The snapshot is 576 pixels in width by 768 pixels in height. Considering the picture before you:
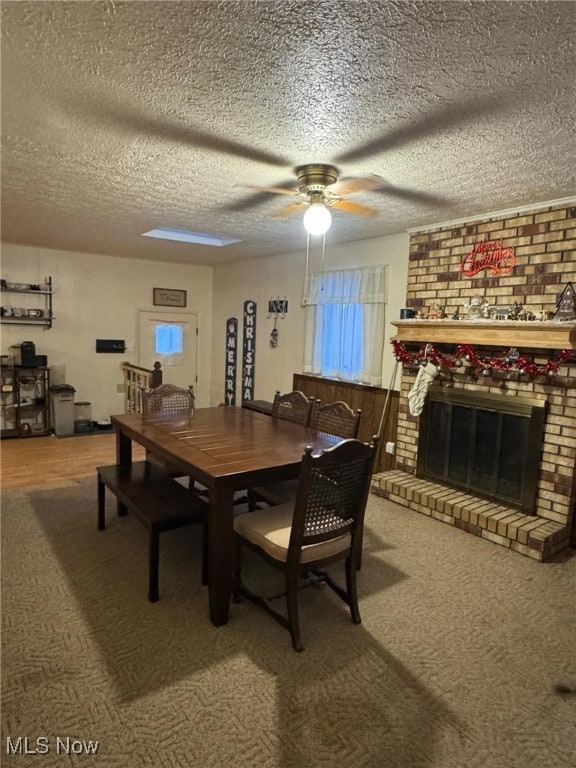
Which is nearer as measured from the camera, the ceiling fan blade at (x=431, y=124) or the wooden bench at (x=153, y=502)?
the ceiling fan blade at (x=431, y=124)

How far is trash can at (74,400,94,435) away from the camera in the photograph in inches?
243

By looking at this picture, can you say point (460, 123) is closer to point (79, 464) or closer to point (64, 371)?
point (79, 464)

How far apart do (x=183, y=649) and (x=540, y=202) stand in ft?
11.8

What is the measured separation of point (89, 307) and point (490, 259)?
5.22 metres

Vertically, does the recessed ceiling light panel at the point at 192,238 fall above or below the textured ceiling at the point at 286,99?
above

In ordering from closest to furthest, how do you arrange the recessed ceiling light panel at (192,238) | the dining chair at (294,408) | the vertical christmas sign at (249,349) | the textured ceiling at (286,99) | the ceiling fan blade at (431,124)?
the textured ceiling at (286,99), the ceiling fan blade at (431,124), the dining chair at (294,408), the recessed ceiling light panel at (192,238), the vertical christmas sign at (249,349)

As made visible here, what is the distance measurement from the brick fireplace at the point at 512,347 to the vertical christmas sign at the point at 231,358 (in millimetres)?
3315

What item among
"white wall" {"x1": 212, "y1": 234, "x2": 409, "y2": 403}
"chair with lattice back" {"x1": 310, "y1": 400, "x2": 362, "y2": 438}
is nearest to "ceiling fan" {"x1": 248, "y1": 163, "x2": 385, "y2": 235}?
"chair with lattice back" {"x1": 310, "y1": 400, "x2": 362, "y2": 438}

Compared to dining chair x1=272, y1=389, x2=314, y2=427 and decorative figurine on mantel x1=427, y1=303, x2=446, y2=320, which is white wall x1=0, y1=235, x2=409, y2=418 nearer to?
decorative figurine on mantel x1=427, y1=303, x2=446, y2=320

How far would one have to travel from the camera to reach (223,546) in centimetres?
228

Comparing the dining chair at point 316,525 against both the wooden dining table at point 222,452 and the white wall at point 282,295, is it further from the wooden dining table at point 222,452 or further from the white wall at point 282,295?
the white wall at point 282,295

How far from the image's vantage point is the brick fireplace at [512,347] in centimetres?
320

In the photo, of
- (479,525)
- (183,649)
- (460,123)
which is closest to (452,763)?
(183,649)

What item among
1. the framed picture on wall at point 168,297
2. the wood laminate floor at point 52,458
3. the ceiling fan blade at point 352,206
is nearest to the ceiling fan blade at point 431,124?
the ceiling fan blade at point 352,206
